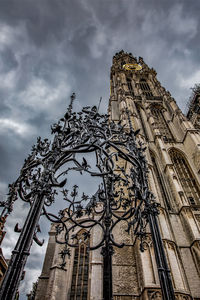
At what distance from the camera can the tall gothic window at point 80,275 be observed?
861cm

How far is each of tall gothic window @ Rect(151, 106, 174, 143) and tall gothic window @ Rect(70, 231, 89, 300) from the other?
Answer: 11.0 meters

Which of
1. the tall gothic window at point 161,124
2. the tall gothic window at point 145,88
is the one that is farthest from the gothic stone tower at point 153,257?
the tall gothic window at point 145,88

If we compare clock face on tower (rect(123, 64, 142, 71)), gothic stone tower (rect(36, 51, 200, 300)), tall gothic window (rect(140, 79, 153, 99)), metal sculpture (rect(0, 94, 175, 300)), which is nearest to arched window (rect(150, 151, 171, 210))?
gothic stone tower (rect(36, 51, 200, 300))

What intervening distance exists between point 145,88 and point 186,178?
58.7 ft

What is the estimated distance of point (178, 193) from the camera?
10.5m

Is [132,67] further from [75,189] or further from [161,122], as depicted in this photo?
[75,189]

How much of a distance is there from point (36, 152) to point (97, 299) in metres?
7.45

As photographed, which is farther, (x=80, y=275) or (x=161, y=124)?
(x=161, y=124)

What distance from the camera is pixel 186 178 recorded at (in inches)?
A: 511

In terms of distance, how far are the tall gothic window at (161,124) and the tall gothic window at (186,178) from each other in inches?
70.7

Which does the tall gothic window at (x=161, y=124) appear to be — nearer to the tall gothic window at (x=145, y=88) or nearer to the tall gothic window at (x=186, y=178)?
the tall gothic window at (x=186, y=178)

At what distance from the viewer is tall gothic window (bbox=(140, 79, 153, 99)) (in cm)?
2514

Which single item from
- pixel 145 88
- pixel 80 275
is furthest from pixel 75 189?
pixel 145 88


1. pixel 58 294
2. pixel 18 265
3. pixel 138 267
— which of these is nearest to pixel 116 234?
pixel 138 267
